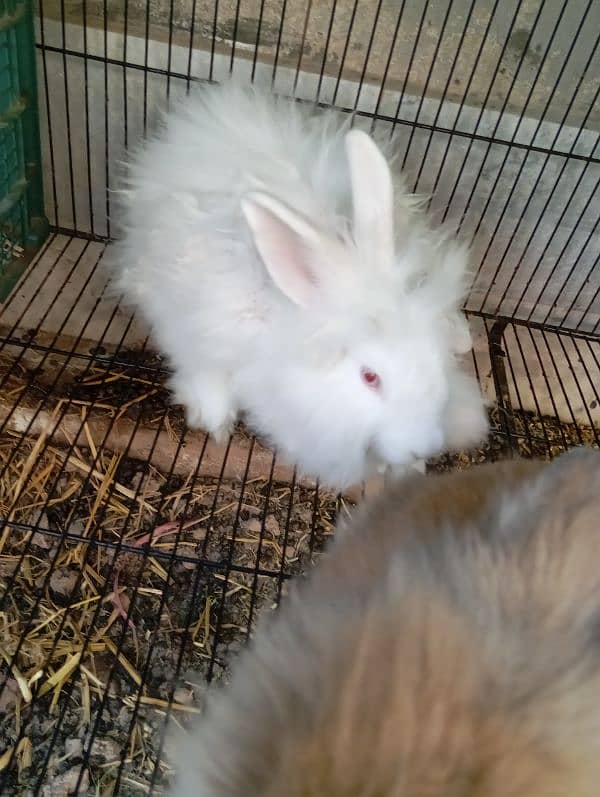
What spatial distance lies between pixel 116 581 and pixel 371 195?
105cm

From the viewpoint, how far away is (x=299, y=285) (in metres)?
1.50

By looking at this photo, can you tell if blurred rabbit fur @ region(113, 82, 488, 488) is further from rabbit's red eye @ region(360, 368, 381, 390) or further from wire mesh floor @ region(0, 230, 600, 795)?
wire mesh floor @ region(0, 230, 600, 795)

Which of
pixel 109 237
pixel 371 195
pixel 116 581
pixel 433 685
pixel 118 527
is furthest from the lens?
pixel 109 237

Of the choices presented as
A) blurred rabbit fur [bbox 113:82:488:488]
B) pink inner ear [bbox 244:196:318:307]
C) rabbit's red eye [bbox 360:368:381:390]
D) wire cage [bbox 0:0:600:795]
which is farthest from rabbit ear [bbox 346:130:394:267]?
wire cage [bbox 0:0:600:795]

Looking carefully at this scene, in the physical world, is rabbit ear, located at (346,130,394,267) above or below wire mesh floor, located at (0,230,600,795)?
above

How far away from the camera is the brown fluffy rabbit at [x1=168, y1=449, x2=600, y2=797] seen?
50 centimetres

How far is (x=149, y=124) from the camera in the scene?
196cm

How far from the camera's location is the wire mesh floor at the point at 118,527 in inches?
56.7

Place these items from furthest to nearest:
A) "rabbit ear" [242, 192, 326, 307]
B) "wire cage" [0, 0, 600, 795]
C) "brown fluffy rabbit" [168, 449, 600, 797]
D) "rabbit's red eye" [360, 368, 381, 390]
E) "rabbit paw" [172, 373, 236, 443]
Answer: "rabbit paw" [172, 373, 236, 443] < "wire cage" [0, 0, 600, 795] < "rabbit's red eye" [360, 368, 381, 390] < "rabbit ear" [242, 192, 326, 307] < "brown fluffy rabbit" [168, 449, 600, 797]

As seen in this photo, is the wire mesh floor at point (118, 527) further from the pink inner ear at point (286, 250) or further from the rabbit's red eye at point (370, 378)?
the pink inner ear at point (286, 250)

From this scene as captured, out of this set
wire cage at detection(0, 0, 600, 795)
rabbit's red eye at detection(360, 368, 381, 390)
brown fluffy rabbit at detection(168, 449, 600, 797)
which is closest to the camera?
brown fluffy rabbit at detection(168, 449, 600, 797)

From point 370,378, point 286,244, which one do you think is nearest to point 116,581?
point 370,378

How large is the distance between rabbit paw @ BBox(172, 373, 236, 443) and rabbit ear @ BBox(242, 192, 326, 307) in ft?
1.33

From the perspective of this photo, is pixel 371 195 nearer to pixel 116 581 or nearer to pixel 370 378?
pixel 370 378
